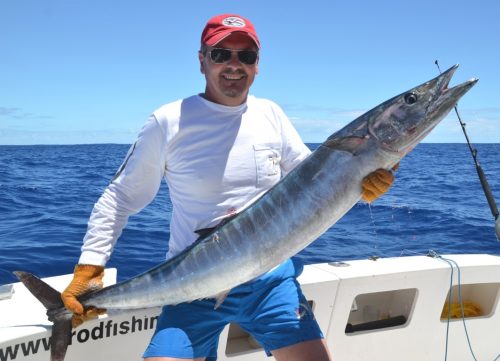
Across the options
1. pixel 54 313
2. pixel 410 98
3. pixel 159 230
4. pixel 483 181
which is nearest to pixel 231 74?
pixel 410 98

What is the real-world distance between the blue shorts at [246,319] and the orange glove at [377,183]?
73cm

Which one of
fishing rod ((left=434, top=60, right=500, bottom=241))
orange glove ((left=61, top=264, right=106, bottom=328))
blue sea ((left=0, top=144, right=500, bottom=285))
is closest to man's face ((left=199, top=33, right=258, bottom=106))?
orange glove ((left=61, top=264, right=106, bottom=328))

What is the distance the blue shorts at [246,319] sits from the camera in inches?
86.7

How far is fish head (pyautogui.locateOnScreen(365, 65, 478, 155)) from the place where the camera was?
1.89 metres

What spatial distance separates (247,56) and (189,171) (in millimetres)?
643

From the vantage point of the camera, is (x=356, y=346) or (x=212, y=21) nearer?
(x=212, y=21)

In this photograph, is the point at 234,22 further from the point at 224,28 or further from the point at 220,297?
the point at 220,297

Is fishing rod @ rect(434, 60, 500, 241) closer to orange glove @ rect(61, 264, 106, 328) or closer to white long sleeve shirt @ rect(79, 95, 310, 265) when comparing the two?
white long sleeve shirt @ rect(79, 95, 310, 265)

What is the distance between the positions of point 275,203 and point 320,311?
1246 millimetres

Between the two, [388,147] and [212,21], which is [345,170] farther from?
[212,21]

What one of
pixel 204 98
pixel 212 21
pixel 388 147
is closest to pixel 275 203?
pixel 388 147

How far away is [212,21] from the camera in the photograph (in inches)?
94.7

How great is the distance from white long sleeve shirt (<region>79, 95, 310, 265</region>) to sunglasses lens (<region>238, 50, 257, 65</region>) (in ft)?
0.77

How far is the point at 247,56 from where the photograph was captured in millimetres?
2355
